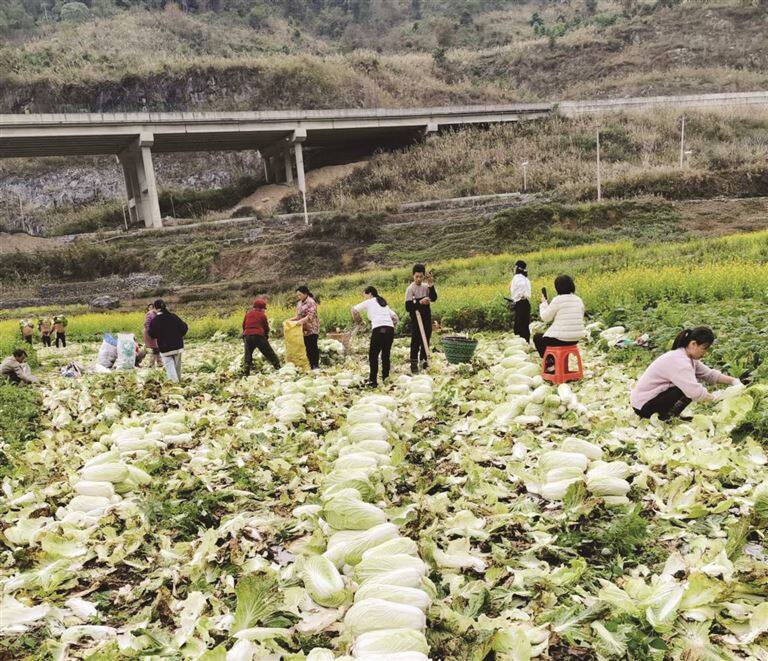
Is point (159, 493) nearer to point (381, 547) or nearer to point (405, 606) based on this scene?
point (381, 547)

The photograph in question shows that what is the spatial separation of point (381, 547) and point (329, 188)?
4916 cm

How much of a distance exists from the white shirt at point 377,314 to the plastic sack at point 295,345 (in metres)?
1.89

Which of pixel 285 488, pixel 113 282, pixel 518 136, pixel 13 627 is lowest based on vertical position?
pixel 113 282

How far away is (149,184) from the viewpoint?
42906 mm

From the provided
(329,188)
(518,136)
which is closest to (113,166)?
(329,188)

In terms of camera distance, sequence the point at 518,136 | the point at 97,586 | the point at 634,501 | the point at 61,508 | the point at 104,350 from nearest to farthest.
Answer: the point at 97,586 < the point at 634,501 < the point at 61,508 < the point at 104,350 < the point at 518,136

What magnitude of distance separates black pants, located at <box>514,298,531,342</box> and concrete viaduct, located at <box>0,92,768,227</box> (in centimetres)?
3845

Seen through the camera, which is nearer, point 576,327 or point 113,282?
point 576,327

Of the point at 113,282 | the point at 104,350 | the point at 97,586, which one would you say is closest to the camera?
the point at 97,586

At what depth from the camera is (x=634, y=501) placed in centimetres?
422

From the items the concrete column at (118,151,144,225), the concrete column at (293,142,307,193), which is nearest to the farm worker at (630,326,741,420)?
the concrete column at (293,142,307,193)

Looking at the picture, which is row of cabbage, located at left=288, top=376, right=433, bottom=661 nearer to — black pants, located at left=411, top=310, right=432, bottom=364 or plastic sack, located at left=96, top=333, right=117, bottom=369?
black pants, located at left=411, top=310, right=432, bottom=364

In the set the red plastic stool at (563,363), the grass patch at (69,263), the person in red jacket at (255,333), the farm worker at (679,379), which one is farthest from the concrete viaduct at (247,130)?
the farm worker at (679,379)

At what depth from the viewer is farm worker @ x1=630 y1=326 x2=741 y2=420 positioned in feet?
17.2
